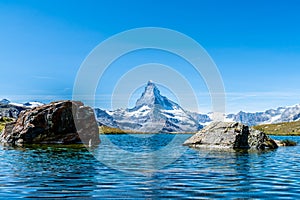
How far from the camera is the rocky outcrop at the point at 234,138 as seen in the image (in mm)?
68688

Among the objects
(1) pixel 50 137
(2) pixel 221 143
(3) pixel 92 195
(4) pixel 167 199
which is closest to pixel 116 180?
(3) pixel 92 195

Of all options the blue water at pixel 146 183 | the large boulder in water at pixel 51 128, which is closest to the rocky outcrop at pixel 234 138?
the large boulder in water at pixel 51 128

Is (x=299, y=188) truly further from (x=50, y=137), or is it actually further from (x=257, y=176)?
(x=50, y=137)

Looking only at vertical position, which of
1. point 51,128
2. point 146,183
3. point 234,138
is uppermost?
point 51,128

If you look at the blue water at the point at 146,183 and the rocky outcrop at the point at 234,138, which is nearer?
the blue water at the point at 146,183

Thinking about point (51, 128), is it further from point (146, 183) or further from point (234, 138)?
point (146, 183)

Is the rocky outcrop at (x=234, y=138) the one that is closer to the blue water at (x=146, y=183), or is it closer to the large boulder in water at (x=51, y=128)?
the large boulder in water at (x=51, y=128)

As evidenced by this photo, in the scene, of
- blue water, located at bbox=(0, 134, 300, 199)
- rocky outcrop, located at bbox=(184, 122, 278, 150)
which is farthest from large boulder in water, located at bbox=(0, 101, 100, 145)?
blue water, located at bbox=(0, 134, 300, 199)

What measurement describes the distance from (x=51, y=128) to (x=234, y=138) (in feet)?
164

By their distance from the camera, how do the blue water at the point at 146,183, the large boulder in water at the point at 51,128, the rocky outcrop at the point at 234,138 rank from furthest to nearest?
the large boulder in water at the point at 51,128 → the rocky outcrop at the point at 234,138 → the blue water at the point at 146,183

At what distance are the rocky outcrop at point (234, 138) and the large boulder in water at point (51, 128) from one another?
3250 cm

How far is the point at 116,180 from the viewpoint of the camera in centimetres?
2633

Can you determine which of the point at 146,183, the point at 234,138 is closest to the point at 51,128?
the point at 234,138

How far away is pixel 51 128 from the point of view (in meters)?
91.8
